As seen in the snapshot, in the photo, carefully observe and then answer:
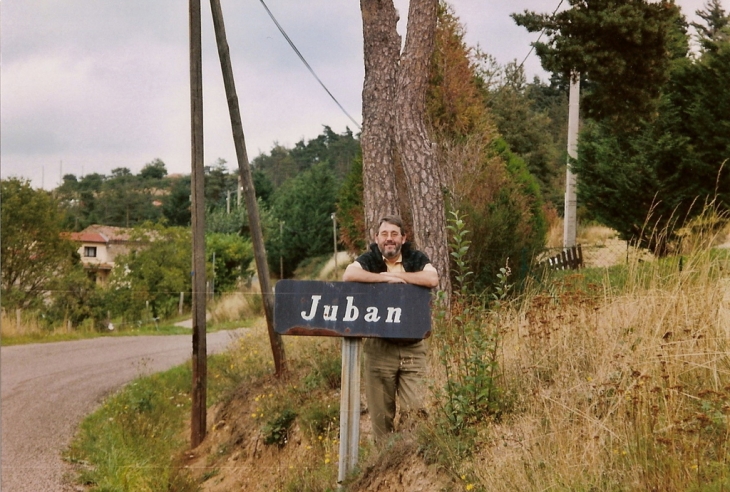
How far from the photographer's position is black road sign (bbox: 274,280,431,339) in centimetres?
562

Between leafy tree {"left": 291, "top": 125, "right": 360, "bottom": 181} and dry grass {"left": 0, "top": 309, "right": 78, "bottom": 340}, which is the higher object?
leafy tree {"left": 291, "top": 125, "right": 360, "bottom": 181}

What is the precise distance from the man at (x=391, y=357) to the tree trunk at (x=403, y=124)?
4.62 metres

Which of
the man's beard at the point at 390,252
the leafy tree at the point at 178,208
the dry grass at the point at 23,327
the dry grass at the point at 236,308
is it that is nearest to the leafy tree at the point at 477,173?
the man's beard at the point at 390,252

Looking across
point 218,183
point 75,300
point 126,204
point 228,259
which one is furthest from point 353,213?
point 218,183

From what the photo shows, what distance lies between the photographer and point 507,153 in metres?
23.2

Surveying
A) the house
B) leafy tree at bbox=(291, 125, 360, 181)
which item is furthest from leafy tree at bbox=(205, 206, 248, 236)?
leafy tree at bbox=(291, 125, 360, 181)

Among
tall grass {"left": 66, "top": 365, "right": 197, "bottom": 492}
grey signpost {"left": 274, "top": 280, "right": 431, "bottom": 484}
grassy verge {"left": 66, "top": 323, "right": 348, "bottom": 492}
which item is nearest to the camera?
grey signpost {"left": 274, "top": 280, "right": 431, "bottom": 484}

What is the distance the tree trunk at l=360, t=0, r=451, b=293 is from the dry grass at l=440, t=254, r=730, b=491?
13.3 ft

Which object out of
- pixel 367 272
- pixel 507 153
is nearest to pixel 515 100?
pixel 507 153

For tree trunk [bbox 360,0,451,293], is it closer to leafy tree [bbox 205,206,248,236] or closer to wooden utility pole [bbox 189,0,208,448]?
wooden utility pole [bbox 189,0,208,448]

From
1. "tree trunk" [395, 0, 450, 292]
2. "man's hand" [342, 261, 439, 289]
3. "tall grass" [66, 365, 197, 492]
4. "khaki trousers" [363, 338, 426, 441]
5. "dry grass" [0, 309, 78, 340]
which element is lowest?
"dry grass" [0, 309, 78, 340]

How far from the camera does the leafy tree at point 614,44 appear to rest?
→ 48.7 feet

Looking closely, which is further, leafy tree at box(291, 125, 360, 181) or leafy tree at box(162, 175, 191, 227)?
leafy tree at box(291, 125, 360, 181)

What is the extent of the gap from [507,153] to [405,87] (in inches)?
490
